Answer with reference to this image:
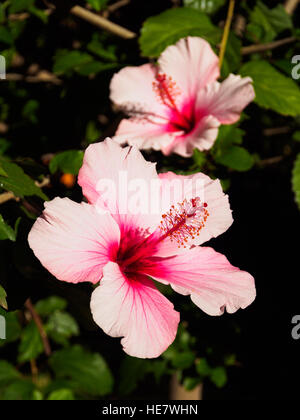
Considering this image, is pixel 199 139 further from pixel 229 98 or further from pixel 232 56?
pixel 232 56

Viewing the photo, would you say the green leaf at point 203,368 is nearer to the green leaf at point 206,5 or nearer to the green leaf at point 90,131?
the green leaf at point 90,131

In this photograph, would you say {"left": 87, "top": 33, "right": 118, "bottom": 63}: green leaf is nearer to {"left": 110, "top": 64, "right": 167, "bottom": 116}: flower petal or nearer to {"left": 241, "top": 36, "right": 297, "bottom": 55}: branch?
{"left": 110, "top": 64, "right": 167, "bottom": 116}: flower petal

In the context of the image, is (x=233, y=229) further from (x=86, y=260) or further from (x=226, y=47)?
(x=86, y=260)

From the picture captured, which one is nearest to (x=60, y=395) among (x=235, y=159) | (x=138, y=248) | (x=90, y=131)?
(x=138, y=248)

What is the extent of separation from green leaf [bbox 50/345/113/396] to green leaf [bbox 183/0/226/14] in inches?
60.0

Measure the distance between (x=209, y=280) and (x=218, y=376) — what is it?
1.17m

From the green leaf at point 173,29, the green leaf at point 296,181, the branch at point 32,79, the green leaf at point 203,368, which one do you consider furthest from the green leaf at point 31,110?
the green leaf at point 203,368

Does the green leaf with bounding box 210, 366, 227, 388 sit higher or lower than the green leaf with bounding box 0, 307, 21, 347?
lower

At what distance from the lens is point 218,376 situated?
2.11 m

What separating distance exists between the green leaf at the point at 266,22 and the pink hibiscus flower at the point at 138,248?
100 centimetres

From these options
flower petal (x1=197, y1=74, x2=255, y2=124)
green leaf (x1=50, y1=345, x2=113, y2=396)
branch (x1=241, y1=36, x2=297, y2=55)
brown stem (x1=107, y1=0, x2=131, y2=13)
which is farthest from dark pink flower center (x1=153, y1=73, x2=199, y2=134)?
green leaf (x1=50, y1=345, x2=113, y2=396)

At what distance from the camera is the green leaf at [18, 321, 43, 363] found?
196 cm

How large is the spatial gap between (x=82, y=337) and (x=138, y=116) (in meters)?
1.74
